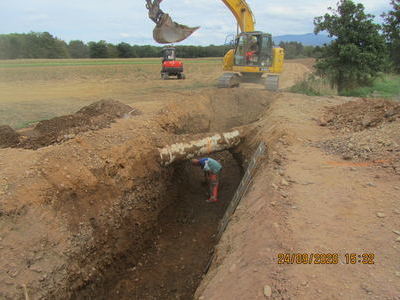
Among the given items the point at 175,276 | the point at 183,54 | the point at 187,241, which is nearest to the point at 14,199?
the point at 175,276

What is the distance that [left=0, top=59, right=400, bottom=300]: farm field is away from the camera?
310cm

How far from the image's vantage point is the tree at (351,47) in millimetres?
14234

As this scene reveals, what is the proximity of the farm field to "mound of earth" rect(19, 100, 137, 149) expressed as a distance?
0.04 metres

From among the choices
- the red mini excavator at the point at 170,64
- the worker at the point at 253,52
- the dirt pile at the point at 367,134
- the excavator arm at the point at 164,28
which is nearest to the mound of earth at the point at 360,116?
the dirt pile at the point at 367,134

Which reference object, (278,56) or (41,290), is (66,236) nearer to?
(41,290)

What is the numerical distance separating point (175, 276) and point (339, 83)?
13.7 metres

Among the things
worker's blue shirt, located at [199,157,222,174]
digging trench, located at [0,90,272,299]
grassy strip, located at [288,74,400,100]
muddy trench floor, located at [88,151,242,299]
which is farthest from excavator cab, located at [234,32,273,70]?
worker's blue shirt, located at [199,157,222,174]

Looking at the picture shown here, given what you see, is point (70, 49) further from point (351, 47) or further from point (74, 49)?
point (351, 47)

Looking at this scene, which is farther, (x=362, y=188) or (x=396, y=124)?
(x=396, y=124)

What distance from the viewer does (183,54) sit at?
54.0m

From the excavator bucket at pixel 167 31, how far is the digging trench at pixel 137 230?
3532 millimetres

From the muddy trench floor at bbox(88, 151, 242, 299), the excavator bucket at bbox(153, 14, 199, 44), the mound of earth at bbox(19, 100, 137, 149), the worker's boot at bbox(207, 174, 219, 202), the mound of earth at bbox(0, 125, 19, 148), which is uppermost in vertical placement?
the excavator bucket at bbox(153, 14, 199, 44)
